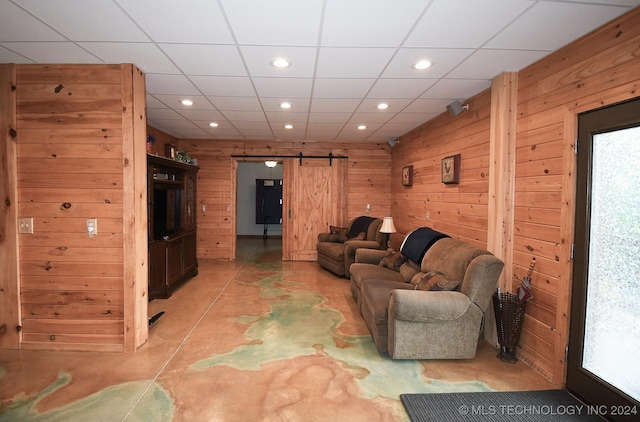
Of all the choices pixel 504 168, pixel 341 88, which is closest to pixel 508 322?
pixel 504 168

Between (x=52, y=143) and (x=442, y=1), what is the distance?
327 centimetres

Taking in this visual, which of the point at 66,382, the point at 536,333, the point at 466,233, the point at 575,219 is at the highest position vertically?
Answer: the point at 575,219

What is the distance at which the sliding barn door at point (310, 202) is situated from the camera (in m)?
6.92

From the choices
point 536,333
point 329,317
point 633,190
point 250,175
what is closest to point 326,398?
point 329,317

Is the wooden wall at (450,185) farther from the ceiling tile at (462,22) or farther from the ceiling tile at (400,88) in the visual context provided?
the ceiling tile at (462,22)

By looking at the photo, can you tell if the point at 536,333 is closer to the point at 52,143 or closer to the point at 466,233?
the point at 466,233

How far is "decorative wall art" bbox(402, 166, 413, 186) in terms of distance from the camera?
554 cm

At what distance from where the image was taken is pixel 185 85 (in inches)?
131

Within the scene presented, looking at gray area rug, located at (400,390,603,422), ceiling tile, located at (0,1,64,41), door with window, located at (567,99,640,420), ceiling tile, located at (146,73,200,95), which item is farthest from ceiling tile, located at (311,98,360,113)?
gray area rug, located at (400,390,603,422)

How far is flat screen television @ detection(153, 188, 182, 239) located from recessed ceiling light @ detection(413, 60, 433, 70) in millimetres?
3671

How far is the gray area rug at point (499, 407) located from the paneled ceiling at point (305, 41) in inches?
99.1

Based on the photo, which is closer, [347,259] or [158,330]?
[158,330]

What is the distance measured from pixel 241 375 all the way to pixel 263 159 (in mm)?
5017

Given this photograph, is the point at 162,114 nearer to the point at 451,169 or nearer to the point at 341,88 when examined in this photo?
the point at 341,88
